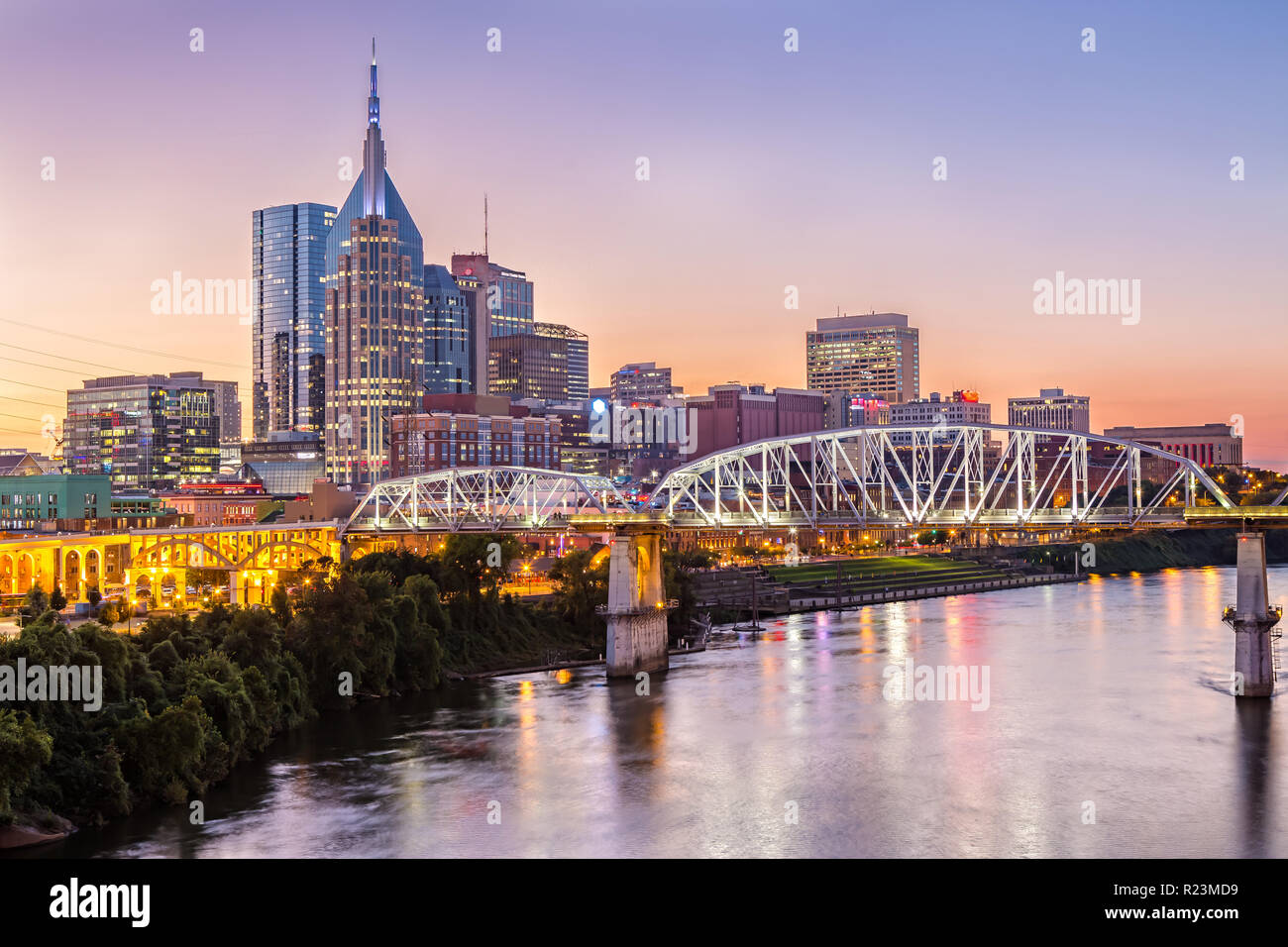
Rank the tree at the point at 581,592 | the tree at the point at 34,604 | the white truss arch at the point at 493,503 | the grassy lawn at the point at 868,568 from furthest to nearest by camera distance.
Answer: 1. the grassy lawn at the point at 868,568
2. the white truss arch at the point at 493,503
3. the tree at the point at 581,592
4. the tree at the point at 34,604

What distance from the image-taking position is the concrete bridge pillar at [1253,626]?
54.9 meters

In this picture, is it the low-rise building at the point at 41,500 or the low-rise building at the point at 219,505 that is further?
the low-rise building at the point at 219,505

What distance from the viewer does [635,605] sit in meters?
68.7

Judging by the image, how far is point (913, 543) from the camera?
15425 cm

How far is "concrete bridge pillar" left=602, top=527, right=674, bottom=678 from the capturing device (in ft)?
219

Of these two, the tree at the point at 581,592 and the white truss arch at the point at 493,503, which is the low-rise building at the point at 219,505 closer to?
the white truss arch at the point at 493,503

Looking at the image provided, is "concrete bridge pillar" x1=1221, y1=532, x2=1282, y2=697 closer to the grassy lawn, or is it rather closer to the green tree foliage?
the green tree foliage

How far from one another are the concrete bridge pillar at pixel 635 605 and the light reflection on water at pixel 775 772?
6.06 feet

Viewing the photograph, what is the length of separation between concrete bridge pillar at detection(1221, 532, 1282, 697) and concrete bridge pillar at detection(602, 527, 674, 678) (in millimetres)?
27418

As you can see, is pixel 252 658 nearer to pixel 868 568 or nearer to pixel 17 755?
pixel 17 755

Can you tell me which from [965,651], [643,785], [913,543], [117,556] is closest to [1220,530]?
[913,543]

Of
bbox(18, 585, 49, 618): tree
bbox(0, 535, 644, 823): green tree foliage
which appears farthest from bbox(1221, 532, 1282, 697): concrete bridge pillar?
bbox(18, 585, 49, 618): tree

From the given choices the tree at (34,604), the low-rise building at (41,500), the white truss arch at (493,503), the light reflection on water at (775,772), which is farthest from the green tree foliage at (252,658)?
the low-rise building at (41,500)

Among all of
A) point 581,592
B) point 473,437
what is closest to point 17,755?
point 581,592
